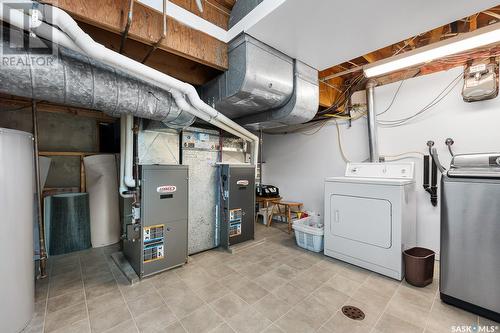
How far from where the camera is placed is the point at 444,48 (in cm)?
225

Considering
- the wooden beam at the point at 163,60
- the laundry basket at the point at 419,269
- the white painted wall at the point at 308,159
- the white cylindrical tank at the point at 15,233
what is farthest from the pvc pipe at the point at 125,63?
the laundry basket at the point at 419,269

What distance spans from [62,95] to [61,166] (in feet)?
9.07

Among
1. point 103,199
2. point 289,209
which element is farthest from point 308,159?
point 103,199

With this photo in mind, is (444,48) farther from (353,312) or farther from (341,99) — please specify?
(353,312)

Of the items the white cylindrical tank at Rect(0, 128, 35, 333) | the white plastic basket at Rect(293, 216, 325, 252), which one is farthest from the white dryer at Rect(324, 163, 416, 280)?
the white cylindrical tank at Rect(0, 128, 35, 333)

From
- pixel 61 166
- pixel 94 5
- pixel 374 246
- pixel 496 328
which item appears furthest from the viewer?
pixel 61 166

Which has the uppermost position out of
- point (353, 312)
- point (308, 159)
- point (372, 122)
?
point (372, 122)

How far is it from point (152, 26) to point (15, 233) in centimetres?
204

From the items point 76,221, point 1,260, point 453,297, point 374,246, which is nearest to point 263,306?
point 374,246

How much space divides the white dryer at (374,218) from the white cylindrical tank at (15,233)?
3313mm

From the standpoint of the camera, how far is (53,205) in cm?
327

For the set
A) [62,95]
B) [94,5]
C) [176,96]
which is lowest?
[62,95]

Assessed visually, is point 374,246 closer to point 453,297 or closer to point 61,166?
point 453,297

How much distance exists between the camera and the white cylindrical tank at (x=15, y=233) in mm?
1542
